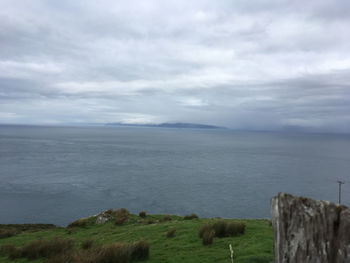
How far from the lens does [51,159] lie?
11119cm

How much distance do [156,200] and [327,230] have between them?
61533 mm

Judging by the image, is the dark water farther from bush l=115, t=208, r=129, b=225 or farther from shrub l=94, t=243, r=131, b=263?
shrub l=94, t=243, r=131, b=263

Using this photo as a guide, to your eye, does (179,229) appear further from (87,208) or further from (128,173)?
(128,173)

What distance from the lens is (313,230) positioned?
2.52 metres

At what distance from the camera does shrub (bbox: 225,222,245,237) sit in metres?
12.9

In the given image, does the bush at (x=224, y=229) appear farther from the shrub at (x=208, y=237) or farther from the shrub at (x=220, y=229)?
the shrub at (x=208, y=237)

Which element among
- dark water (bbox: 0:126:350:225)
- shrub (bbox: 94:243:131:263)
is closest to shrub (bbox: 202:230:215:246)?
shrub (bbox: 94:243:131:263)

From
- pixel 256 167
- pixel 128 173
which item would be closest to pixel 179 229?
pixel 128 173

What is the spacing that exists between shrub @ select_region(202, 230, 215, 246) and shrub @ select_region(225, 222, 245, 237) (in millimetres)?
1045

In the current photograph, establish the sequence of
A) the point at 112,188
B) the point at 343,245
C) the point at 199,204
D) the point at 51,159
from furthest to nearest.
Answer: the point at 51,159 → the point at 112,188 → the point at 199,204 → the point at 343,245

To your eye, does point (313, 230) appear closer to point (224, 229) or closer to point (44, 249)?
point (224, 229)

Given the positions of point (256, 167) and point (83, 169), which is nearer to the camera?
point (83, 169)

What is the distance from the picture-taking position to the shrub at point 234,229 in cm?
1292

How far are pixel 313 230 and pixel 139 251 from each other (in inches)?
340
